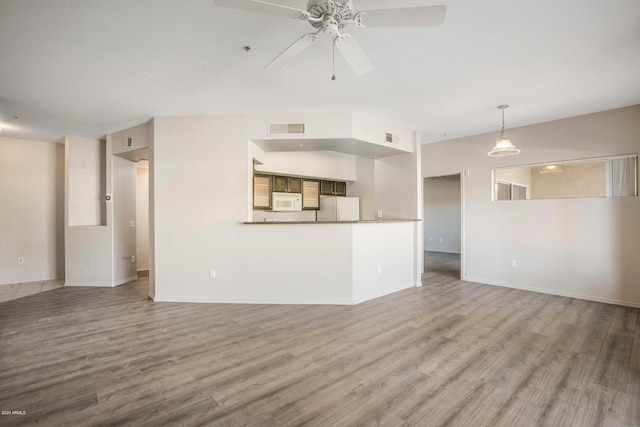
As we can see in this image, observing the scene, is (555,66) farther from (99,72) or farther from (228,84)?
(99,72)

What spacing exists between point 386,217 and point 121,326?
Result: 14.7 feet

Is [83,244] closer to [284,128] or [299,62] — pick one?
[284,128]

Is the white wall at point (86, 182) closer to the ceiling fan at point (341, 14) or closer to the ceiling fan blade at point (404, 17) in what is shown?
the ceiling fan at point (341, 14)

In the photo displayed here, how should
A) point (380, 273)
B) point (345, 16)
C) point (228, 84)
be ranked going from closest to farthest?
point (345, 16), point (228, 84), point (380, 273)

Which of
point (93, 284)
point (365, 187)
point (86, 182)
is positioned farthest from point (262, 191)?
point (93, 284)

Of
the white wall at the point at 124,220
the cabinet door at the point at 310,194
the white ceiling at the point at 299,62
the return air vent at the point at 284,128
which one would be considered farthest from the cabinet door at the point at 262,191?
the white wall at the point at 124,220

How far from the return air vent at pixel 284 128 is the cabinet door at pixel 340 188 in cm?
270

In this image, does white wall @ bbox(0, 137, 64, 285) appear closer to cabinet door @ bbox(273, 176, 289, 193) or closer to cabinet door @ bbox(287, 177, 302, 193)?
cabinet door @ bbox(273, 176, 289, 193)

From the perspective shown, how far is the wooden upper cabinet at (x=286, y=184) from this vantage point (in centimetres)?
575

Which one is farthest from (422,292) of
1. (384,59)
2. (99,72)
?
(99,72)

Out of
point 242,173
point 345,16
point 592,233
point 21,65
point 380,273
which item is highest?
point 21,65

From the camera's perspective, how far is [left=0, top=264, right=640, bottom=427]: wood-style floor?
183 cm

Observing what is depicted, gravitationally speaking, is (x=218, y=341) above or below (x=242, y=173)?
below

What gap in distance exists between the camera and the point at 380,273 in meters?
4.46
